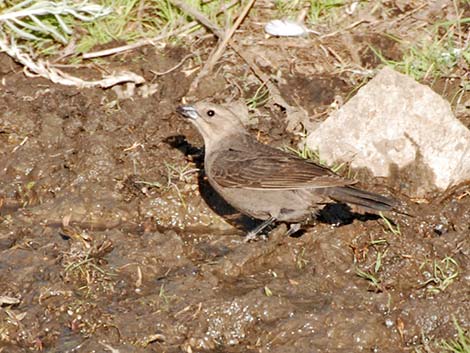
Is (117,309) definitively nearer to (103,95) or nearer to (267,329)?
(267,329)

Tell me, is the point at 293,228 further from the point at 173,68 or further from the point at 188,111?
the point at 173,68

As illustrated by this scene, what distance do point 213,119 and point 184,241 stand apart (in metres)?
1.22

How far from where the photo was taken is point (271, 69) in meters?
10.1

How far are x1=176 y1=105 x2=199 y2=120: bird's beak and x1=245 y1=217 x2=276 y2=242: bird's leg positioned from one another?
3.90 ft

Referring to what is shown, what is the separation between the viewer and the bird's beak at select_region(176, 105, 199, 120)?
30.0 feet

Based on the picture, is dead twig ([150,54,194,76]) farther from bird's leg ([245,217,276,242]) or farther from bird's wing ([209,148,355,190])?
bird's leg ([245,217,276,242])

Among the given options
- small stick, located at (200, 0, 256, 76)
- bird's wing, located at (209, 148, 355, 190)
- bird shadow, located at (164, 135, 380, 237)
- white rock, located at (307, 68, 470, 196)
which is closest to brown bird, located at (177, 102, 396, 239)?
bird's wing, located at (209, 148, 355, 190)

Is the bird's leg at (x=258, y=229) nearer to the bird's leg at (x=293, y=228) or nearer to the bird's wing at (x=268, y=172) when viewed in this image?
the bird's leg at (x=293, y=228)

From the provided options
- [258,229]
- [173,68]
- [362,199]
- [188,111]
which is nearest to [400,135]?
[362,199]

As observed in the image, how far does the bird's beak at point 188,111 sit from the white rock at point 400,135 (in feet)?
3.27

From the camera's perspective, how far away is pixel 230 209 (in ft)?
30.0

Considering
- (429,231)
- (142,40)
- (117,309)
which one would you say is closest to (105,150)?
(142,40)

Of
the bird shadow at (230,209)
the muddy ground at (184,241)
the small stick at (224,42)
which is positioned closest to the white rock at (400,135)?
the muddy ground at (184,241)

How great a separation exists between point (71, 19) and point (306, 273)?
3.90 meters
